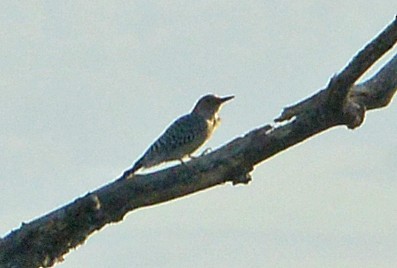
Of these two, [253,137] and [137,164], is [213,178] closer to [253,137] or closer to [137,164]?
[253,137]

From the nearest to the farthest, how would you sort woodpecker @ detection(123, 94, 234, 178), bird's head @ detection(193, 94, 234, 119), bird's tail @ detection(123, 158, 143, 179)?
bird's tail @ detection(123, 158, 143, 179) < woodpecker @ detection(123, 94, 234, 178) < bird's head @ detection(193, 94, 234, 119)

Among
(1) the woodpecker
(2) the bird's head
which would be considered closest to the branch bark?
(1) the woodpecker

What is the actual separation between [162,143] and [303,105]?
6.19 m

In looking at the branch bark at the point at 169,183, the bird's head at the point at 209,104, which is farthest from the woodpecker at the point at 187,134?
the branch bark at the point at 169,183

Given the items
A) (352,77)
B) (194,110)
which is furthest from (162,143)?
(352,77)

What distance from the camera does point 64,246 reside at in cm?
1135

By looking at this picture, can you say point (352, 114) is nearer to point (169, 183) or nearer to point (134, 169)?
point (169, 183)

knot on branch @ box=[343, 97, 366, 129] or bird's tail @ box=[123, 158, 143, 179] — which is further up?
bird's tail @ box=[123, 158, 143, 179]

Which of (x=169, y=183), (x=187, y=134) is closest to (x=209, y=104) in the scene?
(x=187, y=134)

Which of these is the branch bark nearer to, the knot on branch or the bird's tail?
the knot on branch

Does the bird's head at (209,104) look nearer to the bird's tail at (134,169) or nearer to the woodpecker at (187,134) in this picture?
the woodpecker at (187,134)

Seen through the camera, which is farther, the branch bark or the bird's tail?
the bird's tail

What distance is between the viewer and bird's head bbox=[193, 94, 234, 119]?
1858cm

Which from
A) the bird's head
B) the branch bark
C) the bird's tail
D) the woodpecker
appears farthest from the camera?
the bird's head
